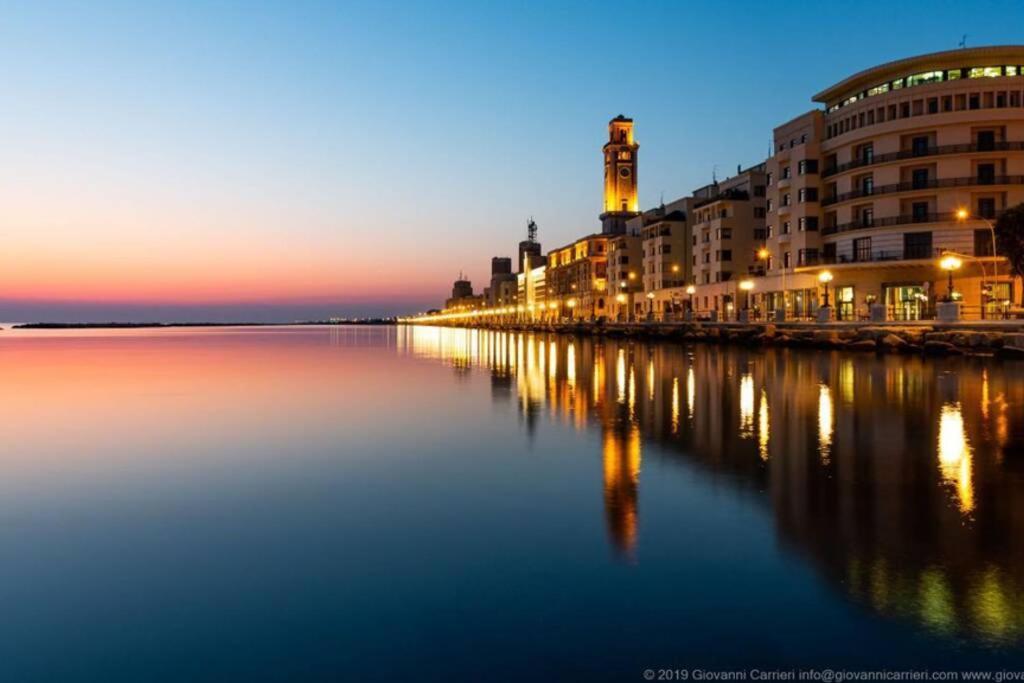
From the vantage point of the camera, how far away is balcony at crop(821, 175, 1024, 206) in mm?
71625

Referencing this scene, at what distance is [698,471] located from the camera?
14.6 metres

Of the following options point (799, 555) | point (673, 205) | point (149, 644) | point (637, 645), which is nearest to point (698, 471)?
point (799, 555)

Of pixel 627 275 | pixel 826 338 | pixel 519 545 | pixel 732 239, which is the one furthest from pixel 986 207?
pixel 627 275

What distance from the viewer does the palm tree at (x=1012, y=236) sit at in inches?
2148

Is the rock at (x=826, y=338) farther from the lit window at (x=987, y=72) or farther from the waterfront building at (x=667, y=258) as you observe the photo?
the waterfront building at (x=667, y=258)

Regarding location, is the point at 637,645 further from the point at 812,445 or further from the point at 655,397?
the point at 655,397

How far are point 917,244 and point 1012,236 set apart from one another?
65.7ft

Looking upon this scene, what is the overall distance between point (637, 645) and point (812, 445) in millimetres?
11395

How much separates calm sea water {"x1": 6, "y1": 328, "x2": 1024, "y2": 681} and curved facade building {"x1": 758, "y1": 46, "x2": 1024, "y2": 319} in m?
56.8

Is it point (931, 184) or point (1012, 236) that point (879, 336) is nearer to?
point (1012, 236)

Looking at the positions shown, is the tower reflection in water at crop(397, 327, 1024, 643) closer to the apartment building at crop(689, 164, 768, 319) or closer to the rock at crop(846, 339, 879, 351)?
the rock at crop(846, 339, 879, 351)

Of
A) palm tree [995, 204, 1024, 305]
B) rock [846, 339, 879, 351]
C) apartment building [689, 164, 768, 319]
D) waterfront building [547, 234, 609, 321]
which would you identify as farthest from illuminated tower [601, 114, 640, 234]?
rock [846, 339, 879, 351]

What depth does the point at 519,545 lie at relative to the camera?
10.3m

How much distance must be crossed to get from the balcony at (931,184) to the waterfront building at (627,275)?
6721 centimetres
